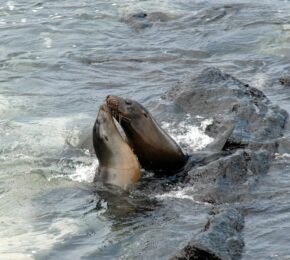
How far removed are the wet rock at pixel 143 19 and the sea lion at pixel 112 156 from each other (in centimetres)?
752

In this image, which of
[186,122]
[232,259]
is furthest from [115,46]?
[232,259]

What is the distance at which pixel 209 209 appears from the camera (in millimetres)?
6578

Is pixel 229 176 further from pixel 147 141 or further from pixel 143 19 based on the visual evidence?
pixel 143 19

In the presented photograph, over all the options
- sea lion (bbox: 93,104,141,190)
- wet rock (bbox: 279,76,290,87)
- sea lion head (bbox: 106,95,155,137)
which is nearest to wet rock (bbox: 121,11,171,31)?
wet rock (bbox: 279,76,290,87)

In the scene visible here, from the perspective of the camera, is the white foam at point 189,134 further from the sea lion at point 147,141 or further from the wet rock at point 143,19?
the wet rock at point 143,19

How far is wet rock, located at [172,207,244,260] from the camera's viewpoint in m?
5.36

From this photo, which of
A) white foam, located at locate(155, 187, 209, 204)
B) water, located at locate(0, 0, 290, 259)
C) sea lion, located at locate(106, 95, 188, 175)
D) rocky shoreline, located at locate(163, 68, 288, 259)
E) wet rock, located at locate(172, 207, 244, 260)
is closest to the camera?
wet rock, located at locate(172, 207, 244, 260)

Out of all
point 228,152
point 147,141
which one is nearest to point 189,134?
point 228,152

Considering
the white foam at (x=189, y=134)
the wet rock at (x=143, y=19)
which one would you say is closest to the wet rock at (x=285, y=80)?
the white foam at (x=189, y=134)

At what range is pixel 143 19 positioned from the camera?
50.0 feet

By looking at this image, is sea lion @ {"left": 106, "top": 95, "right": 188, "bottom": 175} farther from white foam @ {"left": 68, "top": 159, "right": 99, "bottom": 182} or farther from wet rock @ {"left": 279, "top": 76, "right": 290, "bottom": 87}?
wet rock @ {"left": 279, "top": 76, "right": 290, "bottom": 87}

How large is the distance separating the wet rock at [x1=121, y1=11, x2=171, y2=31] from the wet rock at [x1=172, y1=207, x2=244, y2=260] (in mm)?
9058

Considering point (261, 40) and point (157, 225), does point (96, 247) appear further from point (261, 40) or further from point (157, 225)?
point (261, 40)

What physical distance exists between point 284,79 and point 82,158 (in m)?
3.53
